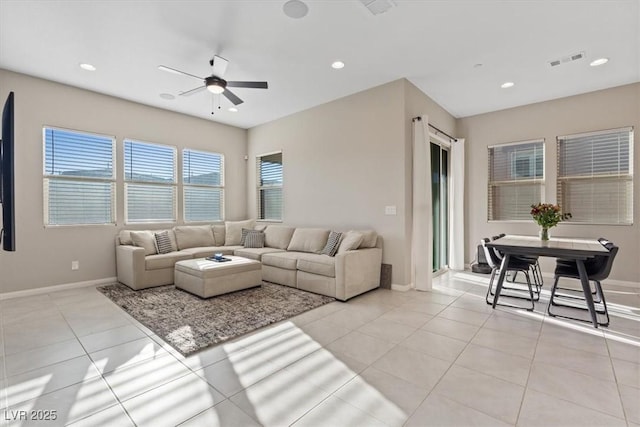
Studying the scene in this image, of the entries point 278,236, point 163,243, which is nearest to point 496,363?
point 278,236

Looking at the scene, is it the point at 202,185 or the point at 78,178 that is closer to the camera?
the point at 78,178

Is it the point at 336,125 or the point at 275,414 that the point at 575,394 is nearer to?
the point at 275,414

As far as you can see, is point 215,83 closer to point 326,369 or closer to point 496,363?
point 326,369

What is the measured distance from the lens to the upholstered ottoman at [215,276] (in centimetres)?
387

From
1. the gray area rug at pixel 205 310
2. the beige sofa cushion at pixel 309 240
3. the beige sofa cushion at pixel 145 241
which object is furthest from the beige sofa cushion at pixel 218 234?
the beige sofa cushion at pixel 309 240

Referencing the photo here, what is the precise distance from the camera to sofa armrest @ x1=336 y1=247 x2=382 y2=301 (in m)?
3.83

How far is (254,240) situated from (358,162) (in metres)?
2.44

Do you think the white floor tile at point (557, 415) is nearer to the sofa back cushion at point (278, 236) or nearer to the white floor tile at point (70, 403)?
the white floor tile at point (70, 403)

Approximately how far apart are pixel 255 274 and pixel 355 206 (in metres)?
1.89

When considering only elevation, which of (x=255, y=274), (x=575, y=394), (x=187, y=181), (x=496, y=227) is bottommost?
(x=575, y=394)

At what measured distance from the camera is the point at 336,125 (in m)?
5.11

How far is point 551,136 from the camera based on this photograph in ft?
16.6

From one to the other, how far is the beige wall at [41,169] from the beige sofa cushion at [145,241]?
0.48m

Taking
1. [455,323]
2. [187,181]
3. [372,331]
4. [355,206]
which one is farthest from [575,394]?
[187,181]
